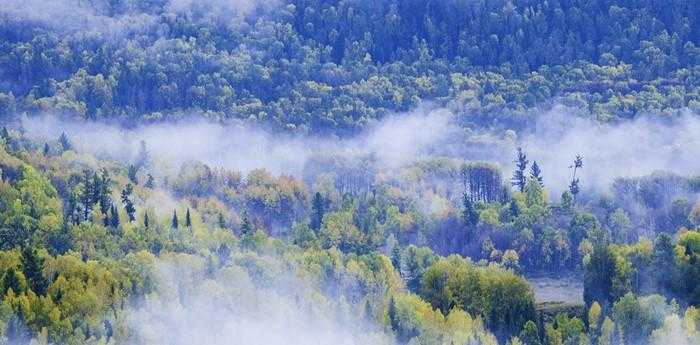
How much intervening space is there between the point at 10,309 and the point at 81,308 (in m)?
6.69

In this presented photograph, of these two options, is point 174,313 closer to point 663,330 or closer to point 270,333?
point 270,333

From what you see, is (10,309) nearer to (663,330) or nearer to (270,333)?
(270,333)

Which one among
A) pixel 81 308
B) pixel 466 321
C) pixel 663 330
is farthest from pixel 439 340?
pixel 81 308

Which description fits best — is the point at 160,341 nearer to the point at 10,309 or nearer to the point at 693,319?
the point at 10,309

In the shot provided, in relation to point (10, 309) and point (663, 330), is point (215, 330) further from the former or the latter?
point (663, 330)

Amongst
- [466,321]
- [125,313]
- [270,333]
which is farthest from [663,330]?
[125,313]

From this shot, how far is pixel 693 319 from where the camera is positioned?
194m

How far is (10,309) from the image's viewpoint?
635 ft

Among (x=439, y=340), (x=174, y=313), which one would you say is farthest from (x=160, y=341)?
(x=439, y=340)

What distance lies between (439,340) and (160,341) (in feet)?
86.6

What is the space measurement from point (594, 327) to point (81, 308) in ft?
161

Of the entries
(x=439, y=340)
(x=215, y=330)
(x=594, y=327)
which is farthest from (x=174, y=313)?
(x=594, y=327)

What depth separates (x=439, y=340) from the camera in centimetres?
19425

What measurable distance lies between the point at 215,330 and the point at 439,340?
21301mm
